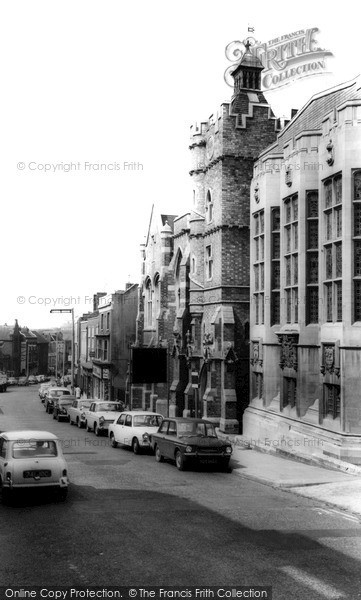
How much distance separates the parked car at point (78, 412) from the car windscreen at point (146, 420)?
11.3m

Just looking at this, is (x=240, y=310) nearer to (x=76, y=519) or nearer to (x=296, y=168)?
(x=296, y=168)

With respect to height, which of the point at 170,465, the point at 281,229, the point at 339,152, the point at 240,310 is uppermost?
the point at 339,152

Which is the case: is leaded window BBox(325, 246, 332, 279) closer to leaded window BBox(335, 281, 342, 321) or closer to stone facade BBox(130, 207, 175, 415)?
leaded window BBox(335, 281, 342, 321)

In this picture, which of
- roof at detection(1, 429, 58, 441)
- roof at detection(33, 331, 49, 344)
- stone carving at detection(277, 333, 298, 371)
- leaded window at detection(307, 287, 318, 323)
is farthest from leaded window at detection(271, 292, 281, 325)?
Answer: roof at detection(33, 331, 49, 344)

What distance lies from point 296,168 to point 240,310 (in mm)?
8292

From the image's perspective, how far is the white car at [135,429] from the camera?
24.9 meters

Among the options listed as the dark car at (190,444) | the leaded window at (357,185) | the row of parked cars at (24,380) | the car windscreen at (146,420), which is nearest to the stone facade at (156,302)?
the car windscreen at (146,420)

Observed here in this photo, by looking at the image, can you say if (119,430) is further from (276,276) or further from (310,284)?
(310,284)

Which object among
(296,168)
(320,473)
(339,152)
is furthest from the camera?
(296,168)

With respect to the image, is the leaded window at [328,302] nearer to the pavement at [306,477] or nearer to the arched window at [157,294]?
the pavement at [306,477]

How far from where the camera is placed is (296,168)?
24.0 m

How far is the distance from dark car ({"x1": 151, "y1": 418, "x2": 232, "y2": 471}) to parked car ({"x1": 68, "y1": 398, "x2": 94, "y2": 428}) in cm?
1476

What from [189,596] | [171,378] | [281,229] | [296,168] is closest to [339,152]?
[296,168]

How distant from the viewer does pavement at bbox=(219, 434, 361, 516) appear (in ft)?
Answer: 52.8
